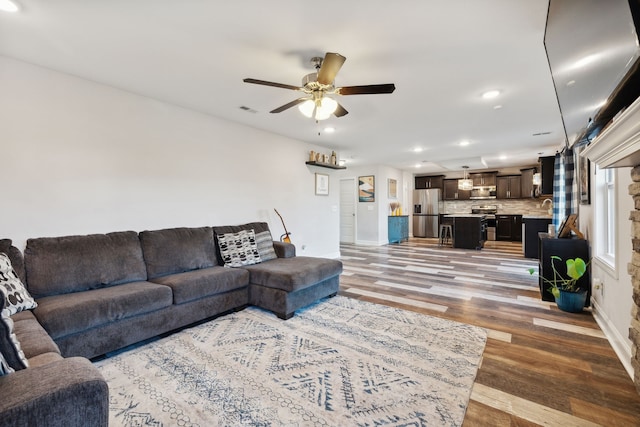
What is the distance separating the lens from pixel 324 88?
8.07 ft

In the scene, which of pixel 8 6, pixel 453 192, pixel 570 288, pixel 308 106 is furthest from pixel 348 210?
pixel 8 6

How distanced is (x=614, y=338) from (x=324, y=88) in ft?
10.4

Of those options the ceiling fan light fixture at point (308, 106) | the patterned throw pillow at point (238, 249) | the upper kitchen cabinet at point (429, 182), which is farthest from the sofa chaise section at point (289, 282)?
the upper kitchen cabinet at point (429, 182)

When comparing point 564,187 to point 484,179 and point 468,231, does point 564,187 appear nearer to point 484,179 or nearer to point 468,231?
point 468,231

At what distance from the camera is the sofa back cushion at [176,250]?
2.94m

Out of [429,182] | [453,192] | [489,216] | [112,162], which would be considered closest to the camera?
[112,162]

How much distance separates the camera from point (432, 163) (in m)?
8.29

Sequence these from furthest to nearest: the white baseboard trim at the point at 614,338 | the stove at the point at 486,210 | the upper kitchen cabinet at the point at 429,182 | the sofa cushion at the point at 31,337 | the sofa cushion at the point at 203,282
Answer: the upper kitchen cabinet at the point at 429,182, the stove at the point at 486,210, the sofa cushion at the point at 203,282, the white baseboard trim at the point at 614,338, the sofa cushion at the point at 31,337

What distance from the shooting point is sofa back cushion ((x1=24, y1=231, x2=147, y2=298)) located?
2.29 metres

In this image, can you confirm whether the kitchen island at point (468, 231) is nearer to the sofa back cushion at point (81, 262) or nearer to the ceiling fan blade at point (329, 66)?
the ceiling fan blade at point (329, 66)

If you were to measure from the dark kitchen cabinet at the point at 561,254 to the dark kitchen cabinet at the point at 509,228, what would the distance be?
6.46 meters

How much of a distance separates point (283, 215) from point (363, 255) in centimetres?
255

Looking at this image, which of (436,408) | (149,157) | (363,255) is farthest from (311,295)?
(363,255)

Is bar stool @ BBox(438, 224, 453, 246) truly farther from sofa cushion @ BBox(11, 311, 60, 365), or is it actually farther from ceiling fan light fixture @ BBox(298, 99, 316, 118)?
sofa cushion @ BBox(11, 311, 60, 365)
